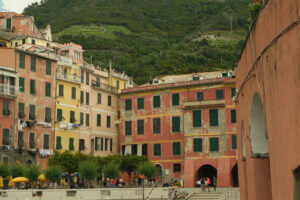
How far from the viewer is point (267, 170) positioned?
11.5 metres

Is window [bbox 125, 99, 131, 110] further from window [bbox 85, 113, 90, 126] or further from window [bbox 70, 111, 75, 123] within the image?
window [bbox 70, 111, 75, 123]

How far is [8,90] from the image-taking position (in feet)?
132

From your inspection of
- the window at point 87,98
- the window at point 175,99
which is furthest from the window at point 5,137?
the window at point 175,99

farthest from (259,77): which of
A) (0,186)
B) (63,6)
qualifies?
(63,6)

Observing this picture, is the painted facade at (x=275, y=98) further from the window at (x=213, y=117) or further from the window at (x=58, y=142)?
the window at (x=58, y=142)

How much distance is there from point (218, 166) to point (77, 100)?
15.1 m

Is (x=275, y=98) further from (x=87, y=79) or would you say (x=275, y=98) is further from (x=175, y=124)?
(x=87, y=79)

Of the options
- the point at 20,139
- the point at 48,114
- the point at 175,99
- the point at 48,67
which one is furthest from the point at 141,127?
the point at 20,139

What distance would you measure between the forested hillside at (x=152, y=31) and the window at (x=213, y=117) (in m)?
32.0

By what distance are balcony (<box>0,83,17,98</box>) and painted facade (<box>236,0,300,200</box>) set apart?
103ft

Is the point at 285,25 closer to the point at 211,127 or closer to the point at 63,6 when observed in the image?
the point at 211,127

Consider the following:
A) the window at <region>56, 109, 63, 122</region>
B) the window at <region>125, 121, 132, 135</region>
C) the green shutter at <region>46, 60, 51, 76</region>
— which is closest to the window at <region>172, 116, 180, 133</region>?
the window at <region>125, 121, 132, 135</region>

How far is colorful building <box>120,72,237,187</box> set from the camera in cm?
4406

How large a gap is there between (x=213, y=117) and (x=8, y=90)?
59.3 feet
